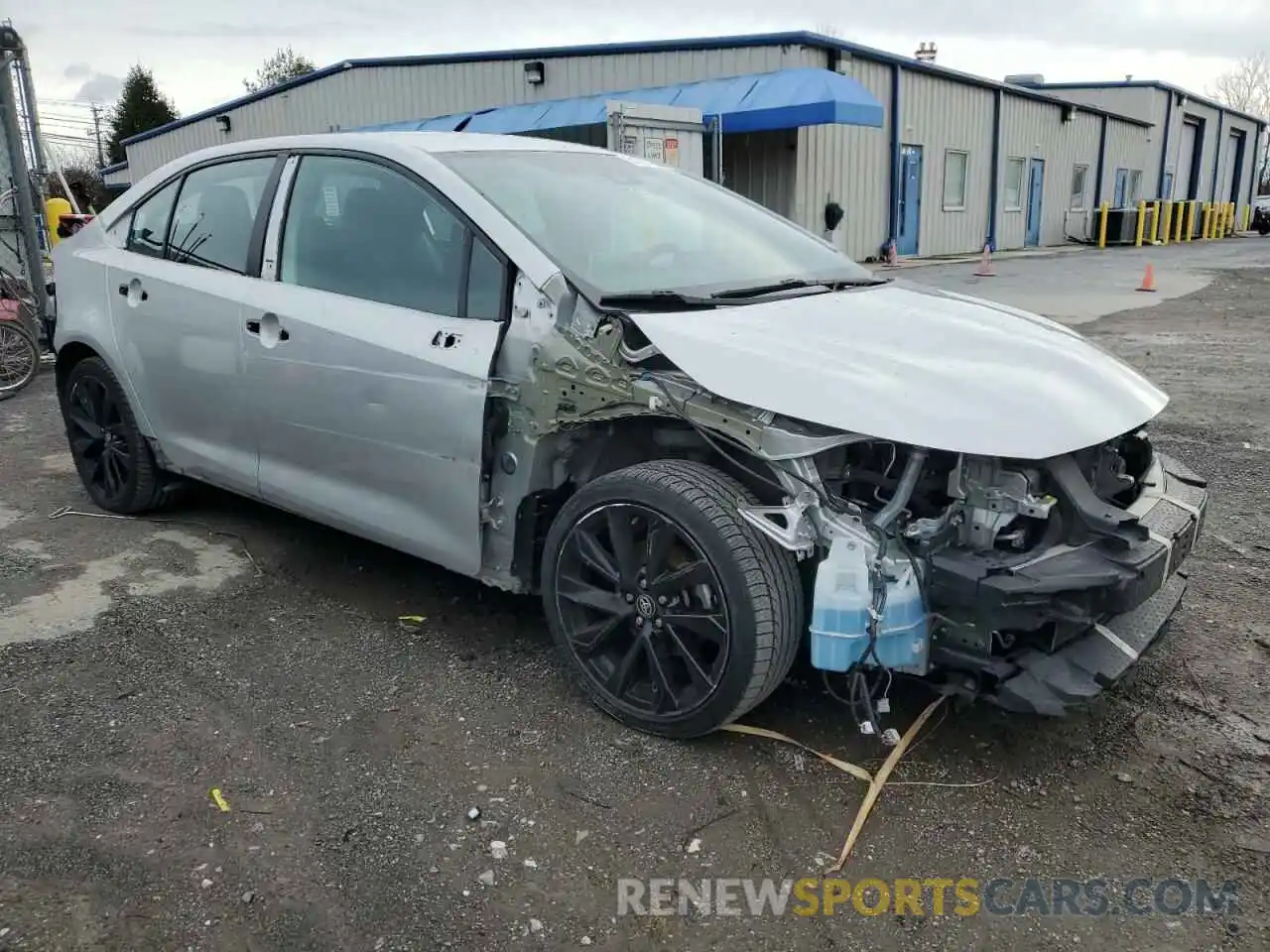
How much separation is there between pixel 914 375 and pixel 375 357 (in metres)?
1.72

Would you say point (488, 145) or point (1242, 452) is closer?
point (488, 145)

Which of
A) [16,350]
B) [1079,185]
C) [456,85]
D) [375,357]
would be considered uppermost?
[456,85]

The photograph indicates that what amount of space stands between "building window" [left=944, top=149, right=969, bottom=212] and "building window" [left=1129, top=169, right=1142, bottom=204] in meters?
14.9

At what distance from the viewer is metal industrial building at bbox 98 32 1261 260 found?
18.1 m

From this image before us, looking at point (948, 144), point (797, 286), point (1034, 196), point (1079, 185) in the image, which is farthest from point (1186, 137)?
point (797, 286)

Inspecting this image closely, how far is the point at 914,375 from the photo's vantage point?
8.63 feet

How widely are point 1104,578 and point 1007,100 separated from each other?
2709 centimetres

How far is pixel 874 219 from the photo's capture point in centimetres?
2172

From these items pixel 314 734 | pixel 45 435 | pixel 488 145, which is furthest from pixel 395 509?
pixel 45 435

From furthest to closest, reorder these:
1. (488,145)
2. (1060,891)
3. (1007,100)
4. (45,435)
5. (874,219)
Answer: (1007,100) → (874,219) → (45,435) → (488,145) → (1060,891)

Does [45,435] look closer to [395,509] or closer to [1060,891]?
[395,509]

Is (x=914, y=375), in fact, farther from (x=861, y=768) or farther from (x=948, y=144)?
(x=948, y=144)

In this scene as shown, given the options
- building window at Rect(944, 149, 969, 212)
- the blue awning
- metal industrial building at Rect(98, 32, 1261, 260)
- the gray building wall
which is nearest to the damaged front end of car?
the blue awning

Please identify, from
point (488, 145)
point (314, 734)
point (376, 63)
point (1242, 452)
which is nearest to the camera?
point (314, 734)
